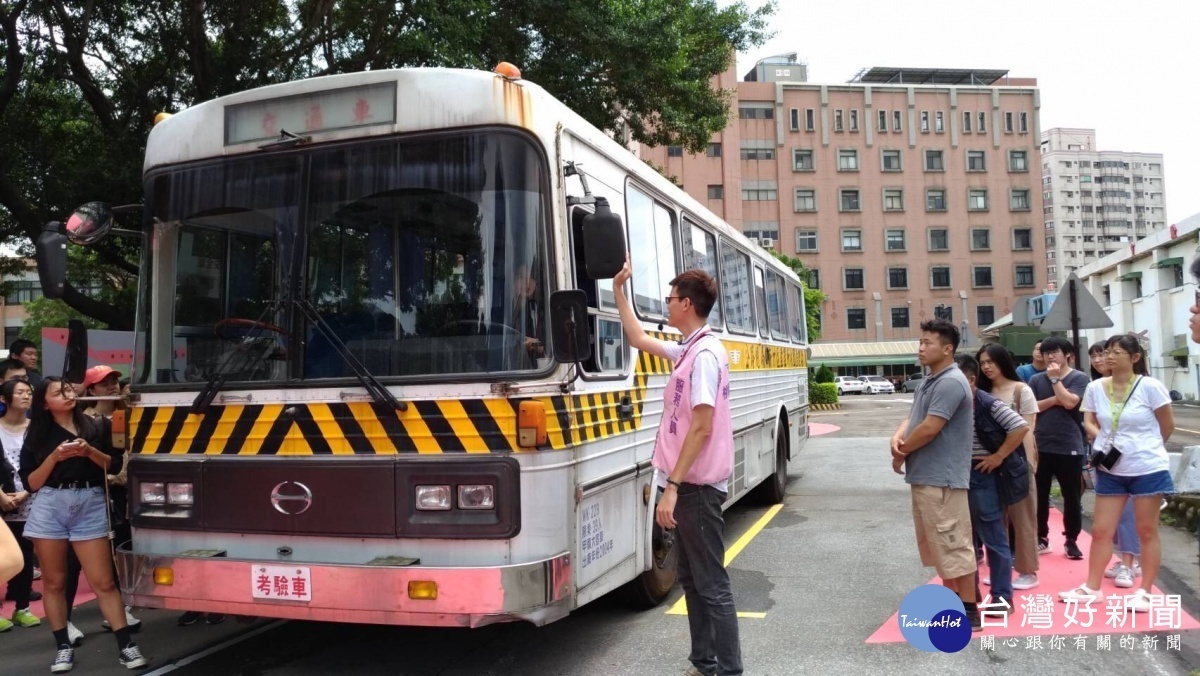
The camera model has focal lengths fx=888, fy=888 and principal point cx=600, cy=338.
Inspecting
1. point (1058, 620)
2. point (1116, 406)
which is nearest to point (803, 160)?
point (1116, 406)

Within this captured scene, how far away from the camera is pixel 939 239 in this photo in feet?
207

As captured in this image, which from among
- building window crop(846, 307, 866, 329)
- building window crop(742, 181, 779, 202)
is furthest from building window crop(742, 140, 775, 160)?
building window crop(846, 307, 866, 329)

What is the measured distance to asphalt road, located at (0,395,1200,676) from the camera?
4906 millimetres

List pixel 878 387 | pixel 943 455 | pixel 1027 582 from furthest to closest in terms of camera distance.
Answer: pixel 878 387 < pixel 1027 582 < pixel 943 455

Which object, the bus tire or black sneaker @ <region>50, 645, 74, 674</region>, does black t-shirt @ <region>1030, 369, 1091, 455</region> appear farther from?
black sneaker @ <region>50, 645, 74, 674</region>

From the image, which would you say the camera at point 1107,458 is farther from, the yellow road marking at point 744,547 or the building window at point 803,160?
the building window at point 803,160

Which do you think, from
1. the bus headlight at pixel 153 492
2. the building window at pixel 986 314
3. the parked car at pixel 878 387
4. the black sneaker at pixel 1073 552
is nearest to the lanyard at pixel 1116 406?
the black sneaker at pixel 1073 552

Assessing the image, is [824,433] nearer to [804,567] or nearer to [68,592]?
[804,567]

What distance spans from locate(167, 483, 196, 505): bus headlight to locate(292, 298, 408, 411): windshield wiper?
3.64 feet

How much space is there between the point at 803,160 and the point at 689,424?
6134cm

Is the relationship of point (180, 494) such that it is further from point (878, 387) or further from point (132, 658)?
point (878, 387)

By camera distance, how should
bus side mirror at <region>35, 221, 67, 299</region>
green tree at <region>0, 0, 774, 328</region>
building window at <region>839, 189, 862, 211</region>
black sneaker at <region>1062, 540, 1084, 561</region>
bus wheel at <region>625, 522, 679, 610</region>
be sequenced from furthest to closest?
building window at <region>839, 189, 862, 211</region> → green tree at <region>0, 0, 774, 328</region> → black sneaker at <region>1062, 540, 1084, 561</region> → bus wheel at <region>625, 522, 679, 610</region> → bus side mirror at <region>35, 221, 67, 299</region>

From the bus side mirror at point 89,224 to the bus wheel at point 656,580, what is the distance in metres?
3.77

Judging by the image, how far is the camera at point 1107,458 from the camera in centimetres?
546
